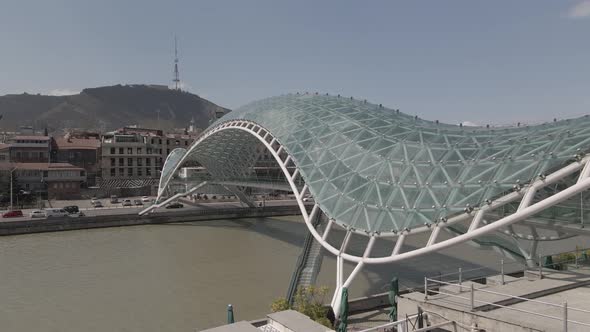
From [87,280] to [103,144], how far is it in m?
57.1

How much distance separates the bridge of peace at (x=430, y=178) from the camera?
13.1m

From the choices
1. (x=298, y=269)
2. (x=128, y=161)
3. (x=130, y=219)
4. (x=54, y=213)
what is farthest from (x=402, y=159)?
(x=128, y=161)

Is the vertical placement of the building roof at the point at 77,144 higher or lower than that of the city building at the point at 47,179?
higher

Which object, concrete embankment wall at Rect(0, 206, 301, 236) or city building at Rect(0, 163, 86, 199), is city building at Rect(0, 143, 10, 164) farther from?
concrete embankment wall at Rect(0, 206, 301, 236)

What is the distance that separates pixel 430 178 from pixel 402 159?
2.54 meters

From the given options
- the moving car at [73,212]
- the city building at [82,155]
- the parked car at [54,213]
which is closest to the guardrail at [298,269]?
the moving car at [73,212]

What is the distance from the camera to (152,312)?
2023 cm

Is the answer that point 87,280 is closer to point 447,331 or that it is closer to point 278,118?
point 278,118

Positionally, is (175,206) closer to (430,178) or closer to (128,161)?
(128,161)

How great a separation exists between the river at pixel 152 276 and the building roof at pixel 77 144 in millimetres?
44526

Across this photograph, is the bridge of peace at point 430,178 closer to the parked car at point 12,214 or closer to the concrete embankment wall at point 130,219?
the concrete embankment wall at point 130,219

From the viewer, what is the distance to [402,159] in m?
18.9

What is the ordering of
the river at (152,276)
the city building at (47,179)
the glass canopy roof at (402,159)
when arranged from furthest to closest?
1. the city building at (47,179)
2. the river at (152,276)
3. the glass canopy roof at (402,159)

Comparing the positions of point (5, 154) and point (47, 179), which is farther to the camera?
point (5, 154)
